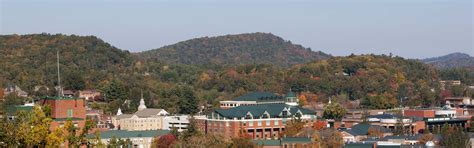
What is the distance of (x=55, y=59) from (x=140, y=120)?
47.5m

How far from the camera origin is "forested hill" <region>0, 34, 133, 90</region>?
132375 millimetres

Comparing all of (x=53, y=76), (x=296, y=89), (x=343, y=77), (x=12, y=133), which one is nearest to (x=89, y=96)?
(x=53, y=76)

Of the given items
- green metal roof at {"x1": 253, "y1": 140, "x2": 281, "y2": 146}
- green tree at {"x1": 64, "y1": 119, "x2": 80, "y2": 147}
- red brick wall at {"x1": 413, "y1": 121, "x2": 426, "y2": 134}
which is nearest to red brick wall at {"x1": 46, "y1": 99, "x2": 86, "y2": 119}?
green metal roof at {"x1": 253, "y1": 140, "x2": 281, "y2": 146}

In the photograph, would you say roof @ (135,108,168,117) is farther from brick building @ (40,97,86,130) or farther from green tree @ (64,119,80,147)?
green tree @ (64,119,80,147)

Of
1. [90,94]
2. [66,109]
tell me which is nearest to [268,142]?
[66,109]

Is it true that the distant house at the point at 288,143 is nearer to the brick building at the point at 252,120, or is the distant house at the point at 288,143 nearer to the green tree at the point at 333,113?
the brick building at the point at 252,120

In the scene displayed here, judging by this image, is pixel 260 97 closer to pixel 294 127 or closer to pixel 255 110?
pixel 255 110

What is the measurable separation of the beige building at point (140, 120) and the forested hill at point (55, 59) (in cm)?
2297

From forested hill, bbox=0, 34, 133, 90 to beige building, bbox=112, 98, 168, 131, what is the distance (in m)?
23.0

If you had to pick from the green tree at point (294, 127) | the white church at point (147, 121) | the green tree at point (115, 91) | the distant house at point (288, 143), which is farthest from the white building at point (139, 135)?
the green tree at point (115, 91)

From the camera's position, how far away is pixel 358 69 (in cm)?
15188

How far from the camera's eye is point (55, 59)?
150000 millimetres

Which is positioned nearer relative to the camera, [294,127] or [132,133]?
[294,127]

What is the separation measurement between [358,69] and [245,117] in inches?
2574
